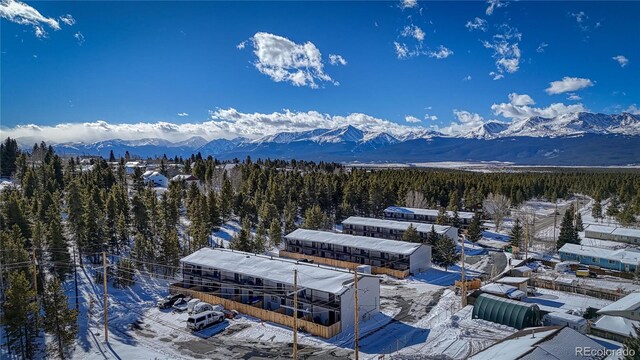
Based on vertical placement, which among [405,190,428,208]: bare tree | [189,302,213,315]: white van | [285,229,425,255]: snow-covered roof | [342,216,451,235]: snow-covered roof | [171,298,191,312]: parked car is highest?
[405,190,428,208]: bare tree

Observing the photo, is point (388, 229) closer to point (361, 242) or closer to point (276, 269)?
point (361, 242)

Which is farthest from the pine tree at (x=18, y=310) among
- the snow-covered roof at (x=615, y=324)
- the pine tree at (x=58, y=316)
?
the snow-covered roof at (x=615, y=324)

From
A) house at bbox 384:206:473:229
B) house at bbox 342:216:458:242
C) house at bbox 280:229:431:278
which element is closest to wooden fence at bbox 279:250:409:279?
house at bbox 280:229:431:278

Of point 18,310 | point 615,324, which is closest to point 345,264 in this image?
point 615,324

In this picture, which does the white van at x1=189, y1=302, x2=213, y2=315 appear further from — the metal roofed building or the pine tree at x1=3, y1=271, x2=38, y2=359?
the pine tree at x1=3, y1=271, x2=38, y2=359

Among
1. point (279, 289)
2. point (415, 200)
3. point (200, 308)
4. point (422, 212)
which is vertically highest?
point (415, 200)

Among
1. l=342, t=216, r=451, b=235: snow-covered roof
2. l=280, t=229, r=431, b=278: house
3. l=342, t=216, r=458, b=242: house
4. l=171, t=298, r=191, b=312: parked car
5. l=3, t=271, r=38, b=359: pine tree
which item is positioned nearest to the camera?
l=3, t=271, r=38, b=359: pine tree
